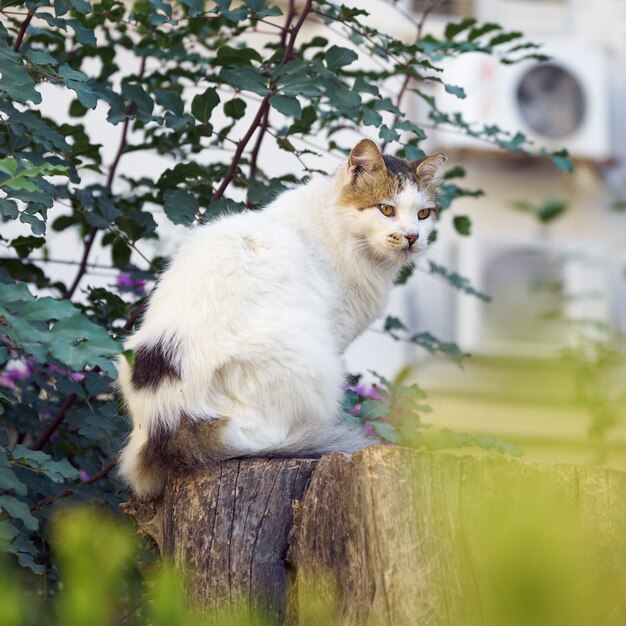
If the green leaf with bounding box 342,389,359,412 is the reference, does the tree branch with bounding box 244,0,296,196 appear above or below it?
above

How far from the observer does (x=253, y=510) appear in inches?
76.3

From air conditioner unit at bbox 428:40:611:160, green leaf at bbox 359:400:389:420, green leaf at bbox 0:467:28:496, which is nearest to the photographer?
green leaf at bbox 0:467:28:496

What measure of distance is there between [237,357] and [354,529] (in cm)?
53

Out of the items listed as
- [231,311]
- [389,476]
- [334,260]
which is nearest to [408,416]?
[334,260]

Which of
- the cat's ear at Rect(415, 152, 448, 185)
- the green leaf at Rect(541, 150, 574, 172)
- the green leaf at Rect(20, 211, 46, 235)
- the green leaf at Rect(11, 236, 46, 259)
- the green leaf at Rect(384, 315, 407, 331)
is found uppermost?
the green leaf at Rect(541, 150, 574, 172)

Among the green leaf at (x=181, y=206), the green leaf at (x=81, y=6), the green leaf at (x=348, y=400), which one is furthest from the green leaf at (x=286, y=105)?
the green leaf at (x=348, y=400)

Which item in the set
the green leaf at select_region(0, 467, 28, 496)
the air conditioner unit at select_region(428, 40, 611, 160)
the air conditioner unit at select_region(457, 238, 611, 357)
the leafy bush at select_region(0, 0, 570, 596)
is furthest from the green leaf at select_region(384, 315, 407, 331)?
the air conditioner unit at select_region(428, 40, 611, 160)

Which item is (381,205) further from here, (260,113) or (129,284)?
(129,284)

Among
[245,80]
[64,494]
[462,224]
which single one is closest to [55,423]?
[64,494]

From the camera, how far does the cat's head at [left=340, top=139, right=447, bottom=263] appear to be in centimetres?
258

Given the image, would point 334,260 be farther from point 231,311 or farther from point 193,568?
point 193,568

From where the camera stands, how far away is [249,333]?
210cm

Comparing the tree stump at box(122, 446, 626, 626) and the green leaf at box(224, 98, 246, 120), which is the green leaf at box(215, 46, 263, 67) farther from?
the tree stump at box(122, 446, 626, 626)

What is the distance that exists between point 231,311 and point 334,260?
1.67 ft
